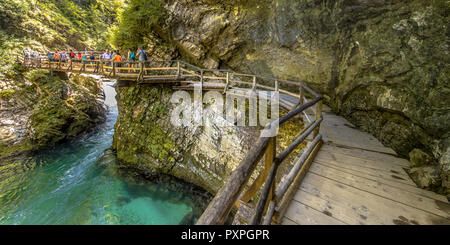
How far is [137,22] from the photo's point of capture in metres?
12.0

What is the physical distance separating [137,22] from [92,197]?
37.8 feet

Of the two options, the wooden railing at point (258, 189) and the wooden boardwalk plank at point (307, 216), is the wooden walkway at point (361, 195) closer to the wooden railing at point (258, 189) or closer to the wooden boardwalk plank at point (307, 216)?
the wooden boardwalk plank at point (307, 216)

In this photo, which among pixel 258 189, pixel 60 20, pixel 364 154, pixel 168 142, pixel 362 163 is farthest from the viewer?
pixel 60 20

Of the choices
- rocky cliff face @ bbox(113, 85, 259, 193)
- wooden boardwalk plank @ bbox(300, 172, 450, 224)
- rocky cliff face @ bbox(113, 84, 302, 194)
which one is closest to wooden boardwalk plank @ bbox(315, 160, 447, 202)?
wooden boardwalk plank @ bbox(300, 172, 450, 224)

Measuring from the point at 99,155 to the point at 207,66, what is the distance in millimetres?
9906

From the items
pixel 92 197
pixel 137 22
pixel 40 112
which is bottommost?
pixel 92 197

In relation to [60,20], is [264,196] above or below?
below

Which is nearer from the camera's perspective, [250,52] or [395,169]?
[395,169]

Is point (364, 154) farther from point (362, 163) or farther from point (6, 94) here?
point (6, 94)

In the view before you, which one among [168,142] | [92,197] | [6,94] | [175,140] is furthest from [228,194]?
[6,94]

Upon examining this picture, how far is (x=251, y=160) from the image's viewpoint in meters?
1.57

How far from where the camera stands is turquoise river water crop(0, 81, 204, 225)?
7328mm
